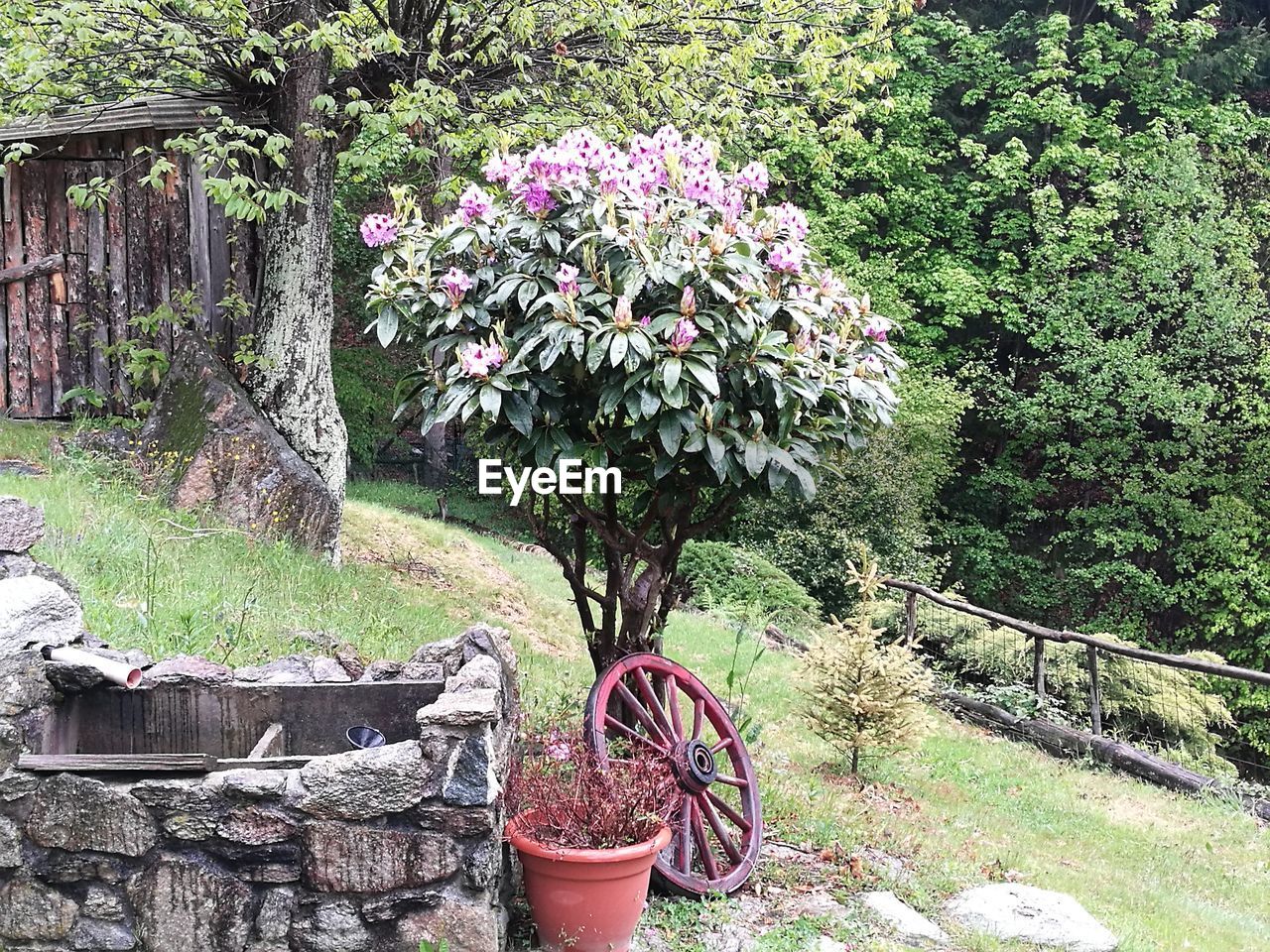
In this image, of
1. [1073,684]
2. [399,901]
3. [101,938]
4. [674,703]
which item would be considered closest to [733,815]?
[674,703]

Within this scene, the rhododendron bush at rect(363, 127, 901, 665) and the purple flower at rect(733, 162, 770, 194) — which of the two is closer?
the rhododendron bush at rect(363, 127, 901, 665)

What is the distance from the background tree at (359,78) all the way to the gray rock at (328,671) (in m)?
3.63

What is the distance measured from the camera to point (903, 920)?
4066mm

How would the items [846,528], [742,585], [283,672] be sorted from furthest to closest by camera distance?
[846,528] < [742,585] < [283,672]

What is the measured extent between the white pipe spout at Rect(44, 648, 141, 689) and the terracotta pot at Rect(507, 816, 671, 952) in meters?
1.33

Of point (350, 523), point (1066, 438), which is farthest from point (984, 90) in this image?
point (350, 523)

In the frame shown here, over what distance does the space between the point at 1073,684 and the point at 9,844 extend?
944 centimetres

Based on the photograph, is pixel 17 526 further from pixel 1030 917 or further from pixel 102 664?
pixel 1030 917

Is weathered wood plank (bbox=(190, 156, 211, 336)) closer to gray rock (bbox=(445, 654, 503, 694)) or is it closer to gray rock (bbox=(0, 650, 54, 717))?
gray rock (bbox=(0, 650, 54, 717))

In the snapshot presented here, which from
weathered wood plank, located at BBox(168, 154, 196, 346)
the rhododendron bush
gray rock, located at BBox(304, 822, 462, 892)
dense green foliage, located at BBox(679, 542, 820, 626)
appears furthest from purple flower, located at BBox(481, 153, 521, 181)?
dense green foliage, located at BBox(679, 542, 820, 626)

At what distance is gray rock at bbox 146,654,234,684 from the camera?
11.9ft

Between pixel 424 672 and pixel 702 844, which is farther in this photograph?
pixel 702 844

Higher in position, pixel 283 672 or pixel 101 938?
pixel 283 672

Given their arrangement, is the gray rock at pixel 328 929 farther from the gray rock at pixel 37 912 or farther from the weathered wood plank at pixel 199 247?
the weathered wood plank at pixel 199 247
